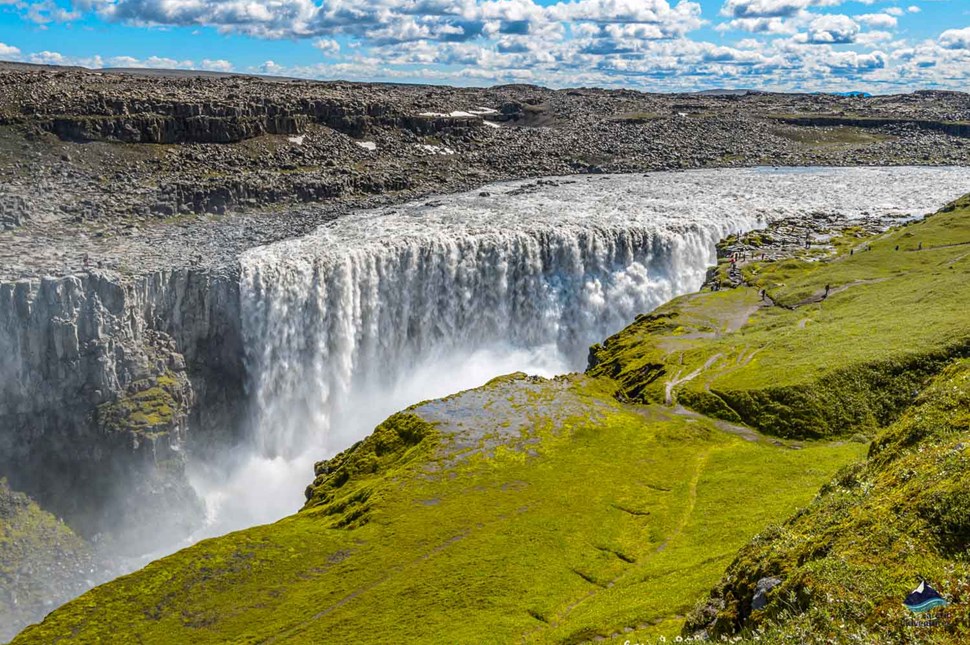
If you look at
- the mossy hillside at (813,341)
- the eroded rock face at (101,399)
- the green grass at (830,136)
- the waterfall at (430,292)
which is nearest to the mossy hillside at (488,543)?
the mossy hillside at (813,341)

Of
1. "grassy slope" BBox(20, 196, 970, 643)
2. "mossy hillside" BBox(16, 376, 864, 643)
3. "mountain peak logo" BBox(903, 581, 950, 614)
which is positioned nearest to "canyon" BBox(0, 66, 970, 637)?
"grassy slope" BBox(20, 196, 970, 643)

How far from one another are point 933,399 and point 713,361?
83.5 ft

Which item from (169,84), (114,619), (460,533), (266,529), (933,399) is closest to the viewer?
(933,399)

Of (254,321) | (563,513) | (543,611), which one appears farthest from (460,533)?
(254,321)

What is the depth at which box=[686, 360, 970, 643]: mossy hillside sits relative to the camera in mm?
11695

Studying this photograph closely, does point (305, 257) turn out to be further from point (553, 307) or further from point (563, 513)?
point (563, 513)

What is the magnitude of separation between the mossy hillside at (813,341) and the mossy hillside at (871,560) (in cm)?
2106

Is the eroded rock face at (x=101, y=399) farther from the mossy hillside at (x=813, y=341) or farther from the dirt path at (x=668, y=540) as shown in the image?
the dirt path at (x=668, y=540)

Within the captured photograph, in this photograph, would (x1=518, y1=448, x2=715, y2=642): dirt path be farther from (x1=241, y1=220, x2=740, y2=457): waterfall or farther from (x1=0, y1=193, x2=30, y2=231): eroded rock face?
(x1=0, y1=193, x2=30, y2=231): eroded rock face

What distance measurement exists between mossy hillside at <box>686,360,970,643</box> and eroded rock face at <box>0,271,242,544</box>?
4724 cm

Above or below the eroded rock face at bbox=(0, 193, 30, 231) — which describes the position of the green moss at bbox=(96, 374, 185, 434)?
below

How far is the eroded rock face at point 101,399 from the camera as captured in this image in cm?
5147

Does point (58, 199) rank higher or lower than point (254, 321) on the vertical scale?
higher

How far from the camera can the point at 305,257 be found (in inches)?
2436
